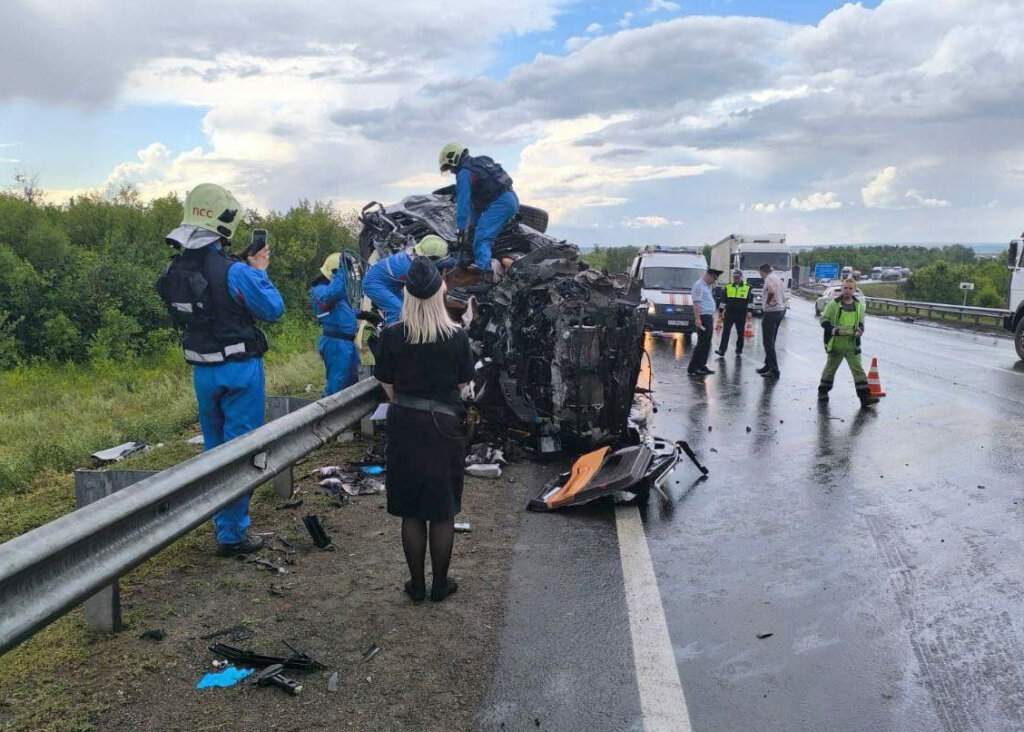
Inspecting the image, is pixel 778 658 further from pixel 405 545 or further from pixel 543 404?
pixel 543 404

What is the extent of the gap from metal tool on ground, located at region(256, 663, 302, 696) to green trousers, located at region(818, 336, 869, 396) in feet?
30.0

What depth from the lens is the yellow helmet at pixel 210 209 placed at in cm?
479

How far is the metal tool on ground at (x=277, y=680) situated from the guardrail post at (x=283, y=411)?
2.55 metres

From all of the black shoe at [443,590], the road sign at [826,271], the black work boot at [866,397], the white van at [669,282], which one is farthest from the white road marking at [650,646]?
the road sign at [826,271]

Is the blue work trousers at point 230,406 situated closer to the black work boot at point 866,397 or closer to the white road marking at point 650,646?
the white road marking at point 650,646

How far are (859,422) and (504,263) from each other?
15.2 feet

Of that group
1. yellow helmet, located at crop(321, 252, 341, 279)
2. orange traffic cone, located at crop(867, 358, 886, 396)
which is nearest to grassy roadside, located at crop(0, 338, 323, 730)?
yellow helmet, located at crop(321, 252, 341, 279)

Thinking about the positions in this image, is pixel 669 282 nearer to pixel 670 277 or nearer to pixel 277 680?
pixel 670 277

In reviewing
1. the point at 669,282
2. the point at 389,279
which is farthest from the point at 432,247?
the point at 669,282

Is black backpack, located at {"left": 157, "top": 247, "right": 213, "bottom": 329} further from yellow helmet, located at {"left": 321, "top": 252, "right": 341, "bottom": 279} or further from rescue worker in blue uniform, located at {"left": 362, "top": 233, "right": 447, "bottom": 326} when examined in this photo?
yellow helmet, located at {"left": 321, "top": 252, "right": 341, "bottom": 279}

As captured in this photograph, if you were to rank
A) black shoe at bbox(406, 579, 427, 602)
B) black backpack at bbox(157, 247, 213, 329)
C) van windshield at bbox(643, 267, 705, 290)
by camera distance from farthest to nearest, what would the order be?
van windshield at bbox(643, 267, 705, 290) → black backpack at bbox(157, 247, 213, 329) → black shoe at bbox(406, 579, 427, 602)

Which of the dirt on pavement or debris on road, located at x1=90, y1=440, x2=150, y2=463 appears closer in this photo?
the dirt on pavement

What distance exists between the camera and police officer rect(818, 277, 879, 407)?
35.9 feet

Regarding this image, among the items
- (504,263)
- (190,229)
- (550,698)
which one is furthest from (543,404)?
(550,698)
